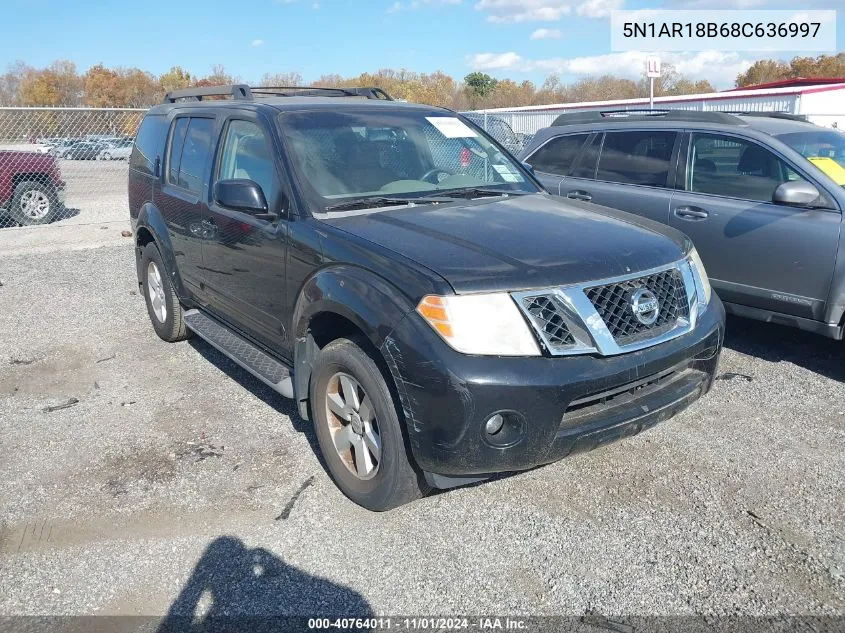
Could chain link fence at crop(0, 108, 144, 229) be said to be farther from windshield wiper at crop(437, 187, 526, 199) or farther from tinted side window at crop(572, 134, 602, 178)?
windshield wiper at crop(437, 187, 526, 199)

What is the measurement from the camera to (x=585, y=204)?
4.17 m

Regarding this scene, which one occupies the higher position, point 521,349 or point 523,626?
point 521,349

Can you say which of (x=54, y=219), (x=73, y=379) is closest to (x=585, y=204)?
(x=73, y=379)

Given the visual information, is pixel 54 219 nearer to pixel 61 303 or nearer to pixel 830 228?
pixel 61 303

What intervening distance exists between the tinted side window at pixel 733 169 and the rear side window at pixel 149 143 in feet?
13.7

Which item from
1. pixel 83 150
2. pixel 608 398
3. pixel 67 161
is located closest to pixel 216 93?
pixel 608 398

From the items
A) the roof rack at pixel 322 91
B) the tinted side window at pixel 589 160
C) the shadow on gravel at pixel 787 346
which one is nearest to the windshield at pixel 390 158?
the roof rack at pixel 322 91

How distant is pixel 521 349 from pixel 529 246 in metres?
0.59

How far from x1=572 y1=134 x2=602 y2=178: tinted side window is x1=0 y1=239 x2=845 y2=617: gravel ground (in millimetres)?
2317

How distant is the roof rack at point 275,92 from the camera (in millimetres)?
5147

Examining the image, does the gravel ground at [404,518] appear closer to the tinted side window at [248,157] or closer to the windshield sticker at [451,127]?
the tinted side window at [248,157]

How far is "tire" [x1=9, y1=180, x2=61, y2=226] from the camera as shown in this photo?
1276 centimetres

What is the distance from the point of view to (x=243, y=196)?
3695mm

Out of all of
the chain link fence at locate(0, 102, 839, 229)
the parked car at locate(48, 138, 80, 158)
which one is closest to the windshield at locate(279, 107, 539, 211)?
the chain link fence at locate(0, 102, 839, 229)
